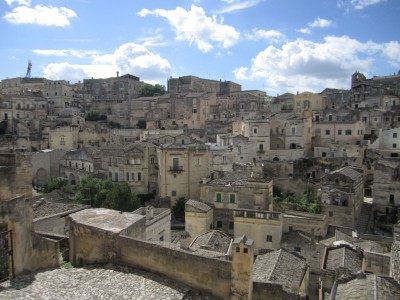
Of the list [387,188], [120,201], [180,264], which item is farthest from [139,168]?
[180,264]

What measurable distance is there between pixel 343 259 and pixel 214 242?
7.44 metres

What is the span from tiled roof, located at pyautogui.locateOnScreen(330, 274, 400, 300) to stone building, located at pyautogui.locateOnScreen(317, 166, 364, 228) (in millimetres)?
17726

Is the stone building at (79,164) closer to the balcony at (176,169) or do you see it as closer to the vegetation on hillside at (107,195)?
the vegetation on hillside at (107,195)

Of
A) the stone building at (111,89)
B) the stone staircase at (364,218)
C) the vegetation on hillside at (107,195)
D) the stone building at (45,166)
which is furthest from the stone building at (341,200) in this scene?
the stone building at (111,89)

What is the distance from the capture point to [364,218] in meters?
32.5

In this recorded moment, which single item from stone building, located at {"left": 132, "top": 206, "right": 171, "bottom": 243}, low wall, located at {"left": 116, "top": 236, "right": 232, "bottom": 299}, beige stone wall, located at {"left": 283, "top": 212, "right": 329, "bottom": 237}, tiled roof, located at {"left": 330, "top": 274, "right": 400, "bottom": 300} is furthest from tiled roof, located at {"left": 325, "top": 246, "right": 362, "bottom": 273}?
stone building, located at {"left": 132, "top": 206, "right": 171, "bottom": 243}

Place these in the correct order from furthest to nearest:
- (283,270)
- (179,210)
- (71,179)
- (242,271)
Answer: (71,179)
(179,210)
(283,270)
(242,271)

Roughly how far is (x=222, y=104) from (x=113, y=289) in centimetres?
6014

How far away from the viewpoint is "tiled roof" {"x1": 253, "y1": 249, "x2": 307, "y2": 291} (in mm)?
16891

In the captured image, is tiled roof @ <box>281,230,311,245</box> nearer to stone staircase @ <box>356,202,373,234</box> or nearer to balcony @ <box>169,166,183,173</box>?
stone staircase @ <box>356,202,373,234</box>

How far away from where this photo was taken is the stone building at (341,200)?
30234 mm

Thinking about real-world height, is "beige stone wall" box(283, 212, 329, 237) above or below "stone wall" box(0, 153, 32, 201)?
below

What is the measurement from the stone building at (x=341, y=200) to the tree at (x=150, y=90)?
53.2 meters

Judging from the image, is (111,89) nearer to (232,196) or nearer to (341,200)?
(232,196)
